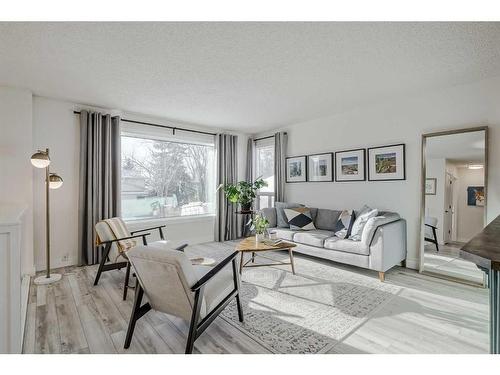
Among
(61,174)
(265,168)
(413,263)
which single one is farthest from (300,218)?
(61,174)

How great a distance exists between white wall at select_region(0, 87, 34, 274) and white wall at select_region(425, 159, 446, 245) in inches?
208

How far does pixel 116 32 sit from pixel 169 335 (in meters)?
2.47

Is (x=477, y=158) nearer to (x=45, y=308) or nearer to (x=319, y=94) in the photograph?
(x=319, y=94)

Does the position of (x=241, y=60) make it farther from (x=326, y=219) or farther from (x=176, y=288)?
(x=326, y=219)

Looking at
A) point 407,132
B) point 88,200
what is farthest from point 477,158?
point 88,200

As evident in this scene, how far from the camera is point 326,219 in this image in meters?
4.27

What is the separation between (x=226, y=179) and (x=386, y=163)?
3.06m

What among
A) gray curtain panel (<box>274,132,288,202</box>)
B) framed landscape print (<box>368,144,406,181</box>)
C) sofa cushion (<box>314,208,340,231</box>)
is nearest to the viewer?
framed landscape print (<box>368,144,406,181</box>)

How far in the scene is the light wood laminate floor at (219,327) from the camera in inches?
70.4

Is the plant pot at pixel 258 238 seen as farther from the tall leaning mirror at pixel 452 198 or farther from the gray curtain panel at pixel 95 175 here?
the gray curtain panel at pixel 95 175

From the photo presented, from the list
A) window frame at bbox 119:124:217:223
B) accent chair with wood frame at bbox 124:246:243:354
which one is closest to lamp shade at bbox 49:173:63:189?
window frame at bbox 119:124:217:223

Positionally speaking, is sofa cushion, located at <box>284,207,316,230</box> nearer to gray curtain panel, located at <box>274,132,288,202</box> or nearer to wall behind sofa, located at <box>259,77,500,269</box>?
wall behind sofa, located at <box>259,77,500,269</box>

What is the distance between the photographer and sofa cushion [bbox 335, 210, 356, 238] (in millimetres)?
3609
